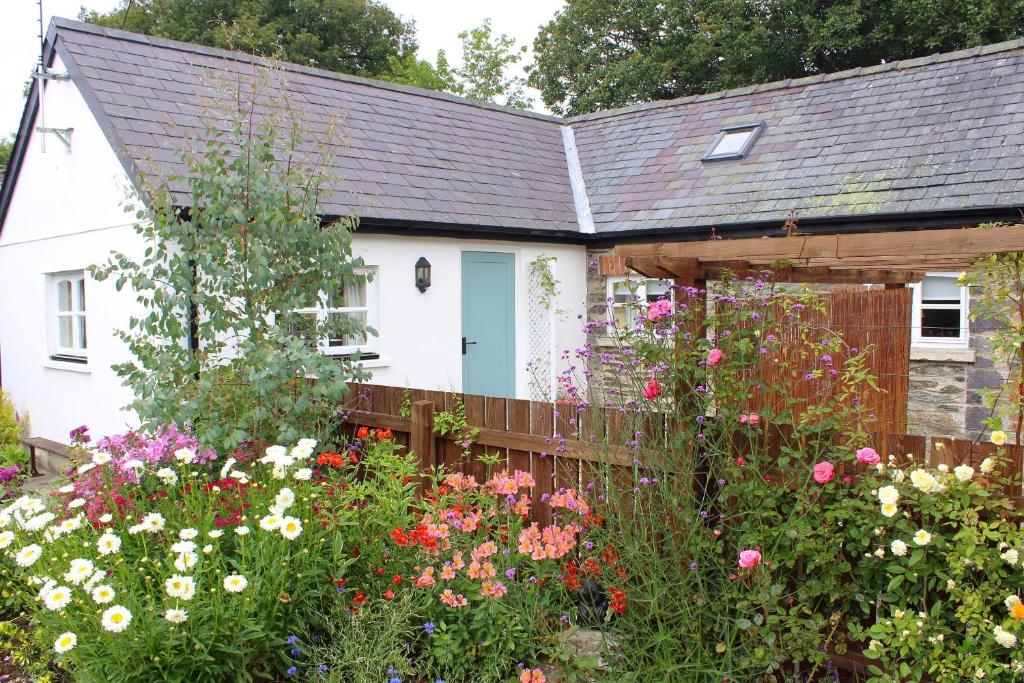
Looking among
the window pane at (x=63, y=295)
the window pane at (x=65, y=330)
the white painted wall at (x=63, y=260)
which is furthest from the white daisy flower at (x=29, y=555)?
the window pane at (x=63, y=295)

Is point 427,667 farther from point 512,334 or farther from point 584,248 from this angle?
point 584,248

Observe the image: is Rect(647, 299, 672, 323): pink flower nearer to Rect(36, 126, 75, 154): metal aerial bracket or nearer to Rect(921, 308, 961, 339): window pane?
Rect(921, 308, 961, 339): window pane

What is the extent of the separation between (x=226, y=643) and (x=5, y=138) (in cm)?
3680

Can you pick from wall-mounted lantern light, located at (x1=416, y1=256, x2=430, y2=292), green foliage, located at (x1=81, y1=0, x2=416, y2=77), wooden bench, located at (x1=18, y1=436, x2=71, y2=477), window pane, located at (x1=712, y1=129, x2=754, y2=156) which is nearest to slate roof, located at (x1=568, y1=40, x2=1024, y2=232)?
window pane, located at (x1=712, y1=129, x2=754, y2=156)

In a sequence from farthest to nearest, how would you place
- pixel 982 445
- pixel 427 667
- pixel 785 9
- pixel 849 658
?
pixel 785 9, pixel 427 667, pixel 849 658, pixel 982 445

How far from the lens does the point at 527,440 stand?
4527 mm

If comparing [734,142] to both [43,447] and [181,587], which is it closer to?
[43,447]

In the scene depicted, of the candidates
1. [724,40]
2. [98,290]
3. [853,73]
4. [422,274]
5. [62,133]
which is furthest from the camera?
[724,40]

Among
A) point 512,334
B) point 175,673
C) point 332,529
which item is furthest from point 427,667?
point 512,334

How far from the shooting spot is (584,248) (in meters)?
11.5

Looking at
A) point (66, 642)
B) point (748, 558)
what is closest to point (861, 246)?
point (748, 558)

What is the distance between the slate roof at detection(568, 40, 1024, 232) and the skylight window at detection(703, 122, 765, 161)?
94 mm

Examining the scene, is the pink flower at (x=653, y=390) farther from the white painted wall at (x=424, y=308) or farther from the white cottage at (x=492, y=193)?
the white painted wall at (x=424, y=308)

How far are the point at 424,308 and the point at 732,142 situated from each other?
5139 mm
